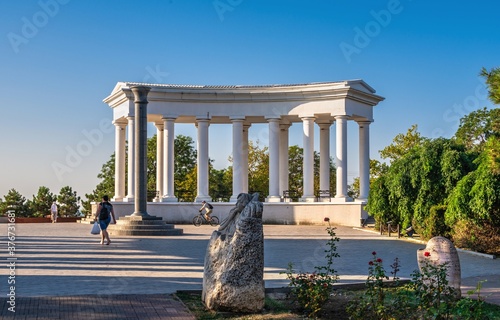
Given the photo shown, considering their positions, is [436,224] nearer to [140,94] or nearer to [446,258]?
[446,258]

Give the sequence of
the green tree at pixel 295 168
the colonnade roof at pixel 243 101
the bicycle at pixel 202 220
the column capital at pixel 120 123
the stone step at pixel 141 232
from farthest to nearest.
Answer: the green tree at pixel 295 168 < the column capital at pixel 120 123 < the colonnade roof at pixel 243 101 < the bicycle at pixel 202 220 < the stone step at pixel 141 232

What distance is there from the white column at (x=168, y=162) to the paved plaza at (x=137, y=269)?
17.7m

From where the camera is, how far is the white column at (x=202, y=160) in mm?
53875

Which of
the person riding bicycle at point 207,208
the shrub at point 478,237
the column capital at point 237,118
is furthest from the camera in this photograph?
the column capital at point 237,118

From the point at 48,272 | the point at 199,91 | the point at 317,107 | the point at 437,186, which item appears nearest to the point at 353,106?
the point at 317,107

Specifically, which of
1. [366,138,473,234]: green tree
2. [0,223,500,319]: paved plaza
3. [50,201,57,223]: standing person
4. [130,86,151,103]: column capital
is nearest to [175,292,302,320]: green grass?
[0,223,500,319]: paved plaza

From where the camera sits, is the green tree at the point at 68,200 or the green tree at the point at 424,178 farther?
the green tree at the point at 68,200

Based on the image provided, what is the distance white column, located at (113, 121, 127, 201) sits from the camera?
186 ft

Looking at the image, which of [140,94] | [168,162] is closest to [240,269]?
[140,94]

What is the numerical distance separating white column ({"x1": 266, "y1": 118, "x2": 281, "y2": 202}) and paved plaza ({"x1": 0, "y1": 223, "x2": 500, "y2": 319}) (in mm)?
18182

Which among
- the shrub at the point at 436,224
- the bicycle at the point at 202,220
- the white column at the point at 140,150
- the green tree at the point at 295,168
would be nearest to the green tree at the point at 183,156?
the green tree at the point at 295,168

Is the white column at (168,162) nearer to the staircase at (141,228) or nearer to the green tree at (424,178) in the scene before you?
the staircase at (141,228)

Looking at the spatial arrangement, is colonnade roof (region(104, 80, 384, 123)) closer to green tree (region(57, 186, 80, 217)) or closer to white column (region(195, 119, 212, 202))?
white column (region(195, 119, 212, 202))

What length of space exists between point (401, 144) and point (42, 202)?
3478cm
